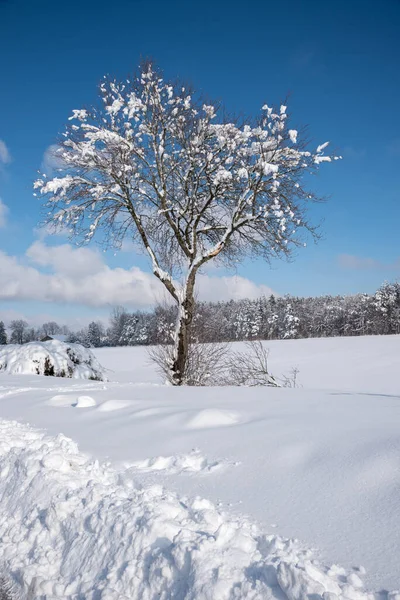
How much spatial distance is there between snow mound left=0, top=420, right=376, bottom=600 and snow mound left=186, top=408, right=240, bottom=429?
119 centimetres

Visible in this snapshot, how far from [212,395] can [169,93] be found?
22.7ft

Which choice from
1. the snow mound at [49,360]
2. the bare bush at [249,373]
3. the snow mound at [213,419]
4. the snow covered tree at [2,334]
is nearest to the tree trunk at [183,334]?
the bare bush at [249,373]

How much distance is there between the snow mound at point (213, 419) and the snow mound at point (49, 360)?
867 cm

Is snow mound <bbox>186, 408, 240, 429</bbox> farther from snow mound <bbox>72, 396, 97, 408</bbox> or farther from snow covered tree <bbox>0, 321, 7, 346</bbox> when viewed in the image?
snow covered tree <bbox>0, 321, 7, 346</bbox>

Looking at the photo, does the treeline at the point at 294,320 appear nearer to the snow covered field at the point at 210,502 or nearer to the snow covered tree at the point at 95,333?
the snow covered tree at the point at 95,333

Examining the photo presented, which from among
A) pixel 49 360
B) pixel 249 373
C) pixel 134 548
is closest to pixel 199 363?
pixel 249 373

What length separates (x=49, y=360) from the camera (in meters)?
12.1

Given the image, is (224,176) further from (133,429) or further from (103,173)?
(133,429)

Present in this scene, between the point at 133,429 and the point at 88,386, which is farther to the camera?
the point at 88,386

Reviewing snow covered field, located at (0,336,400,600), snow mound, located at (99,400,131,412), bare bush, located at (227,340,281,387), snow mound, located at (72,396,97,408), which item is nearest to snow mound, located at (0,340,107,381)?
bare bush, located at (227,340,281,387)

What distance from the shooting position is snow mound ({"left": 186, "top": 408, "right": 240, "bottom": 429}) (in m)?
4.19

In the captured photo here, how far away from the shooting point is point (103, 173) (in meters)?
9.05

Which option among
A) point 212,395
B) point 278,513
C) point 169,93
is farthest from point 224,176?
point 278,513

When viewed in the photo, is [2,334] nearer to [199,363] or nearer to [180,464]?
[199,363]
